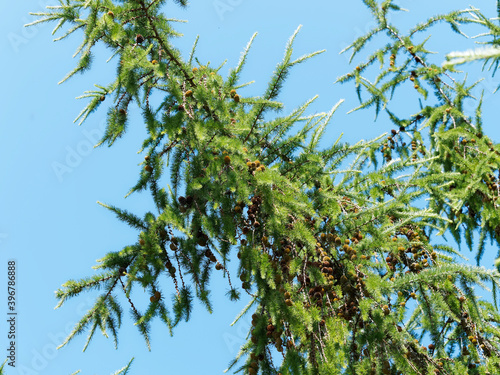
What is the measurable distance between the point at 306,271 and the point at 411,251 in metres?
1.48

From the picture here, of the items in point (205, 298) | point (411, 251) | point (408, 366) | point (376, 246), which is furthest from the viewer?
point (411, 251)

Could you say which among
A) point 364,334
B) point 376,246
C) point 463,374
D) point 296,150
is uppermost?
point 296,150

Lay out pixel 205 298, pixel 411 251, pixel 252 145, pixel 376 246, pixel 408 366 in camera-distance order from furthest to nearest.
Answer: pixel 411 251, pixel 252 145, pixel 205 298, pixel 376 246, pixel 408 366

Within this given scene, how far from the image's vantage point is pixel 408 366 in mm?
2854

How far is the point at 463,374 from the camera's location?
10.3 ft

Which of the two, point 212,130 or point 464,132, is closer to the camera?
point 212,130

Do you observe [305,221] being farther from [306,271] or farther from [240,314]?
[240,314]

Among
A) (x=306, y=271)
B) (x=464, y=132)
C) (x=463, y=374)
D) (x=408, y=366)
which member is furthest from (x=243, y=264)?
(x=464, y=132)

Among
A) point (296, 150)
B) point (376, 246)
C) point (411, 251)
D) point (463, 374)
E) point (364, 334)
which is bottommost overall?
point (463, 374)

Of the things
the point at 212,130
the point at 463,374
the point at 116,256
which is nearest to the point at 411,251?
the point at 463,374

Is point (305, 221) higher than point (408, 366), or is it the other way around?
point (305, 221)

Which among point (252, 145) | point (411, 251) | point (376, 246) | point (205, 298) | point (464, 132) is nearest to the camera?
point (376, 246)

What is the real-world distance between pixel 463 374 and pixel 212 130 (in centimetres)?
248

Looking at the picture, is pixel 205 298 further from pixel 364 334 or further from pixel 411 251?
pixel 411 251
